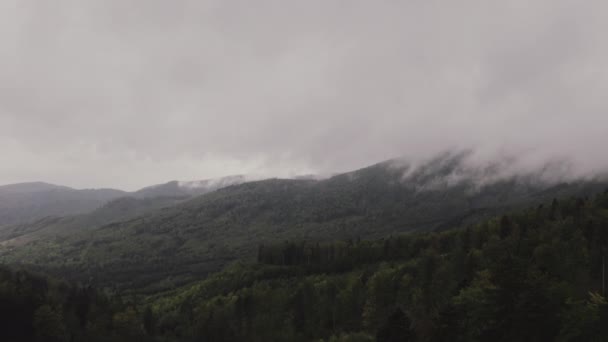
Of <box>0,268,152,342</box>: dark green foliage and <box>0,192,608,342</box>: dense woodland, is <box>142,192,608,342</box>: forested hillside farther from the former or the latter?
<box>0,268,152,342</box>: dark green foliage

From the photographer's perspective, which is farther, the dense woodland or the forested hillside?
the dense woodland

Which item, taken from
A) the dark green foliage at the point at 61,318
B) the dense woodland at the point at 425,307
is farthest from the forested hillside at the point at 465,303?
the dark green foliage at the point at 61,318

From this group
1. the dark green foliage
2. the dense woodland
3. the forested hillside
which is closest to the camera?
the forested hillside

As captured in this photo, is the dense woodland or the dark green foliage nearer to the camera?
the dense woodland

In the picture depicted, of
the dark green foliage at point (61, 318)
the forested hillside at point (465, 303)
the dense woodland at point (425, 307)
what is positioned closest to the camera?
the forested hillside at point (465, 303)

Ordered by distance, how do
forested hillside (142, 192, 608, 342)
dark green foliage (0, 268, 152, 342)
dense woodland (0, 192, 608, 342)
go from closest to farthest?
forested hillside (142, 192, 608, 342) < dense woodland (0, 192, 608, 342) < dark green foliage (0, 268, 152, 342)

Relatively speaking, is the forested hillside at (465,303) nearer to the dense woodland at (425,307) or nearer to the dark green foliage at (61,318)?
the dense woodland at (425,307)

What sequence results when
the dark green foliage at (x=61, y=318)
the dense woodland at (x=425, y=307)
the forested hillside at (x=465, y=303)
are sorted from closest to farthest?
1. the forested hillside at (x=465, y=303)
2. the dense woodland at (x=425, y=307)
3. the dark green foliage at (x=61, y=318)

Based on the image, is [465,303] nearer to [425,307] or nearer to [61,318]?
[425,307]

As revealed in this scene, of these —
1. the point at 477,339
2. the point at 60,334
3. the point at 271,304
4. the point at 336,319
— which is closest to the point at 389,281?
the point at 336,319

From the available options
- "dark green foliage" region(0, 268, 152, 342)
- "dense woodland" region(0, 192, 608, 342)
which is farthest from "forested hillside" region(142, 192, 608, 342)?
"dark green foliage" region(0, 268, 152, 342)

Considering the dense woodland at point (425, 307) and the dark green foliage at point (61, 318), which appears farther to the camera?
the dark green foliage at point (61, 318)

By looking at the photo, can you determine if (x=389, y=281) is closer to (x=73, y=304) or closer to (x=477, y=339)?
(x=477, y=339)

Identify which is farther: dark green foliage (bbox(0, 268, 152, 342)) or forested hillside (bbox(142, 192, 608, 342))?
dark green foliage (bbox(0, 268, 152, 342))
